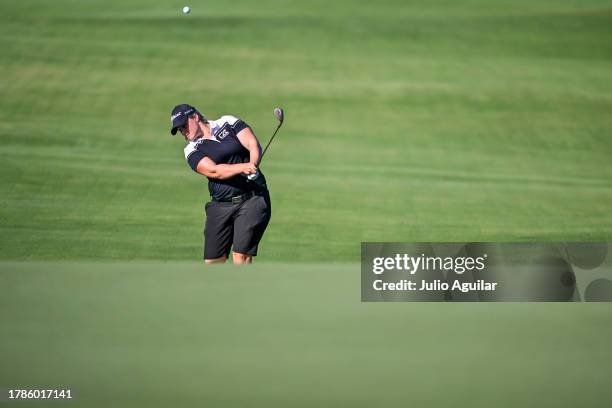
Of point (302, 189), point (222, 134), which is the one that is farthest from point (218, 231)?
point (302, 189)

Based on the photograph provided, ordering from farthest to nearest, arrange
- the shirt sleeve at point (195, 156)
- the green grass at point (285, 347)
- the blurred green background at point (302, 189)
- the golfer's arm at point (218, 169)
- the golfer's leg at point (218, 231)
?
the golfer's leg at point (218, 231) → the shirt sleeve at point (195, 156) → the golfer's arm at point (218, 169) → the blurred green background at point (302, 189) → the green grass at point (285, 347)

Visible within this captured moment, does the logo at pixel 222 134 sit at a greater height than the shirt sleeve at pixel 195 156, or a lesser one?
greater

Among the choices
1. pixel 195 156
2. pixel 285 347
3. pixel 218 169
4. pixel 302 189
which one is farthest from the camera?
pixel 302 189

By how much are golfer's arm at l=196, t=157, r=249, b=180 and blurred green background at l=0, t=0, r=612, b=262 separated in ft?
16.0

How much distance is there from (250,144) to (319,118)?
17.5 m

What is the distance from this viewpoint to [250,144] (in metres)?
10.5

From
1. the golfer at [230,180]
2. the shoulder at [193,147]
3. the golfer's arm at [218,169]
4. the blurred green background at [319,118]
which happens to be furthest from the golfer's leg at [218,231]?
the blurred green background at [319,118]

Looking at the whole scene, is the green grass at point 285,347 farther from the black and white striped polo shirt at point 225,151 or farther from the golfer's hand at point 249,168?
the golfer's hand at point 249,168

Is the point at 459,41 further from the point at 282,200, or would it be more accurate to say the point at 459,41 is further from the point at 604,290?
the point at 604,290

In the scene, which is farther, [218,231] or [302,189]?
[302,189]

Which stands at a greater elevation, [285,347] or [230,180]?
[230,180]

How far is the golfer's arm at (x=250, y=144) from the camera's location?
10.4m

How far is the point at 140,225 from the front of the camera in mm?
17719

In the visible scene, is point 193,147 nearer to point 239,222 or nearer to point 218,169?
point 218,169
